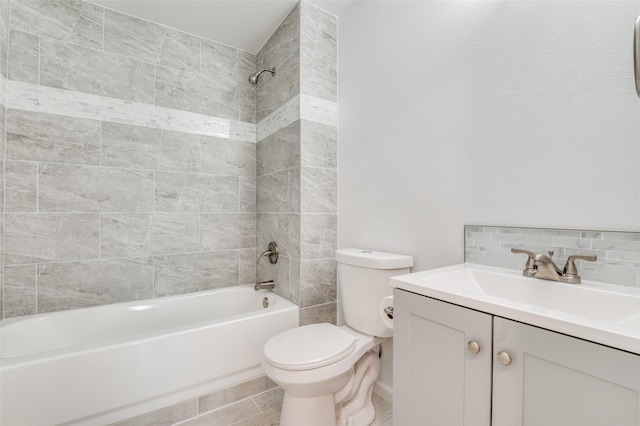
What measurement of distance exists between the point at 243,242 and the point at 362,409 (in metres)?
1.46

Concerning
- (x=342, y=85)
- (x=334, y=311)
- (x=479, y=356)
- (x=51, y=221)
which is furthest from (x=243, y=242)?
(x=479, y=356)

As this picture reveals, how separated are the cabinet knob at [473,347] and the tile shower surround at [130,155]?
120 cm

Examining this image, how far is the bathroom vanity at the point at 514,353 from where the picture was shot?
0.54 metres

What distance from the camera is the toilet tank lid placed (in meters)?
1.39

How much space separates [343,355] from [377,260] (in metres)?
0.47

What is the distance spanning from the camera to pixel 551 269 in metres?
0.89

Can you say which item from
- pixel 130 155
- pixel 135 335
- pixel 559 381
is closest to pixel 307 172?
pixel 130 155

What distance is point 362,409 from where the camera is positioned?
150 centimetres

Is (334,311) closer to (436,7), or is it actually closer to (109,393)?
(109,393)

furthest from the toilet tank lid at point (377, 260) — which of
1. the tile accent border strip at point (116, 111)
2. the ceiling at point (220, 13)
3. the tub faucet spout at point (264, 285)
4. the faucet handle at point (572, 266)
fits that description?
the ceiling at point (220, 13)

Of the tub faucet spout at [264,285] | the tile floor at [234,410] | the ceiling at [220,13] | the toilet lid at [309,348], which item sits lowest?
the tile floor at [234,410]

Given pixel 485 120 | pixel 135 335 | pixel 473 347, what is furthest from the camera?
pixel 135 335

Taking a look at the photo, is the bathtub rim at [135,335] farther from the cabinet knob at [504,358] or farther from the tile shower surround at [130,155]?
the cabinet knob at [504,358]

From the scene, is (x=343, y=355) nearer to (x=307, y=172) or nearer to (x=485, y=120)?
(x=307, y=172)
